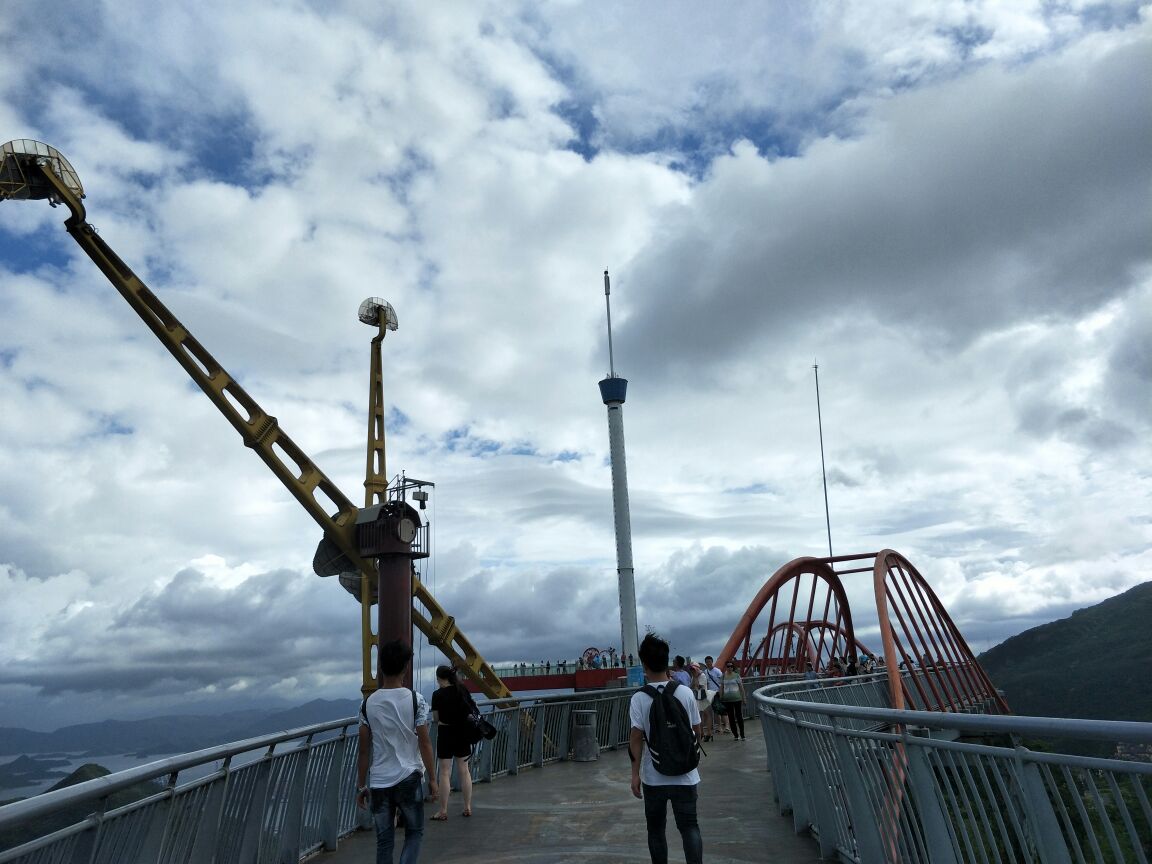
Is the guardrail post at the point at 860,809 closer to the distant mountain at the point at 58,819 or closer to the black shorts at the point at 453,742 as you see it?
the black shorts at the point at 453,742

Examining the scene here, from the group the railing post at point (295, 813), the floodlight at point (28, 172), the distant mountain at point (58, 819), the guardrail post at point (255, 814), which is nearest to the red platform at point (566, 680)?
the floodlight at point (28, 172)

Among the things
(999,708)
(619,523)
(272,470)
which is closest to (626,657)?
(619,523)

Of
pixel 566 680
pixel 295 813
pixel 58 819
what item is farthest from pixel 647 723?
pixel 566 680

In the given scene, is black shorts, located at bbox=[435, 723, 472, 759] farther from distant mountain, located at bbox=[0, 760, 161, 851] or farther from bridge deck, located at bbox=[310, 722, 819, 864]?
distant mountain, located at bbox=[0, 760, 161, 851]

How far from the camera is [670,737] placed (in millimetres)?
5473

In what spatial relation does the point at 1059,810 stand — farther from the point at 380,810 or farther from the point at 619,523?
the point at 619,523

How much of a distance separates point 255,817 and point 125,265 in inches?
1258

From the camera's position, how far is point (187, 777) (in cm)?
566

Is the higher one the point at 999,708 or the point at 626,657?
the point at 626,657

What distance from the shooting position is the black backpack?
5457 millimetres

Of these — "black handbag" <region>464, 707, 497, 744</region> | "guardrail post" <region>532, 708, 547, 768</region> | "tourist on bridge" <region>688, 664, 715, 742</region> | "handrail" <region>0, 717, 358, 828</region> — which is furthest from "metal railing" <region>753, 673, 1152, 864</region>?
"tourist on bridge" <region>688, 664, 715, 742</region>

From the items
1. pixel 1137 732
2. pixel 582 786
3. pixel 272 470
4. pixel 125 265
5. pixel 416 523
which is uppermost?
pixel 125 265

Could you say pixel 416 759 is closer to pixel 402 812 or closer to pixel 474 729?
pixel 402 812

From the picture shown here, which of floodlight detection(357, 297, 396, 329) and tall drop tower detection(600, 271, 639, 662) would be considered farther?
tall drop tower detection(600, 271, 639, 662)
